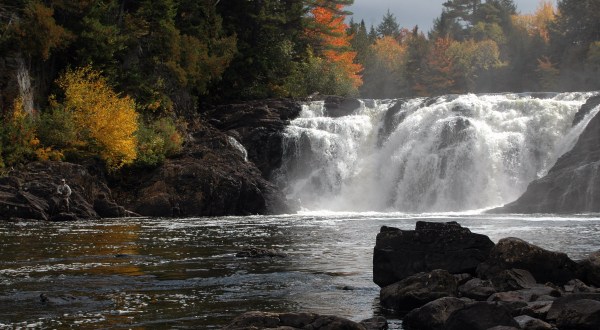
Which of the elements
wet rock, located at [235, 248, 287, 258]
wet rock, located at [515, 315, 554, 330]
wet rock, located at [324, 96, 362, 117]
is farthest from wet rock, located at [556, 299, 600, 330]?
wet rock, located at [324, 96, 362, 117]

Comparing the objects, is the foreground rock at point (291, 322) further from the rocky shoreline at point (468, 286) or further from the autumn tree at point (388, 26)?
the autumn tree at point (388, 26)

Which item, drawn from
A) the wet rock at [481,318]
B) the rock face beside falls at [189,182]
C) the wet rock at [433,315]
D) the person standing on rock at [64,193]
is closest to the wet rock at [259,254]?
the wet rock at [433,315]

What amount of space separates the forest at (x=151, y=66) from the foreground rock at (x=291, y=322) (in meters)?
29.1

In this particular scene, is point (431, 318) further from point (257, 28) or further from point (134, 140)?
point (257, 28)

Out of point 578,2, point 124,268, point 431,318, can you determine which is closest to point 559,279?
point 431,318

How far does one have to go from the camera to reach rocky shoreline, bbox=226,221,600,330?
10609 mm

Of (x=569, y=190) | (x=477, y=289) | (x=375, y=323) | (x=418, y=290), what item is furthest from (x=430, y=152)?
(x=375, y=323)

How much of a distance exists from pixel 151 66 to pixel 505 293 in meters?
42.5

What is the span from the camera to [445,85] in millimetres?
100312

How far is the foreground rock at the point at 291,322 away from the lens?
1051cm

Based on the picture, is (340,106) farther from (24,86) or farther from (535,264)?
(535,264)

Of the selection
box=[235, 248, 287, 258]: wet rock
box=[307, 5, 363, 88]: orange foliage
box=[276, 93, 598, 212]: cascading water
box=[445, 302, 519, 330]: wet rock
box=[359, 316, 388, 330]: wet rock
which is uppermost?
box=[307, 5, 363, 88]: orange foliage

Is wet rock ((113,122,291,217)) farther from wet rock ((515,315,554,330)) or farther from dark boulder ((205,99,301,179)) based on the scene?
wet rock ((515,315,554,330))

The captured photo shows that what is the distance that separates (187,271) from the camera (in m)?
17.3
